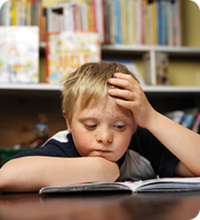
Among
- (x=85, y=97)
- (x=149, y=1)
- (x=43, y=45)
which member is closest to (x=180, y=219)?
(x=85, y=97)

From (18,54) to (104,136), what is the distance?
3.46ft

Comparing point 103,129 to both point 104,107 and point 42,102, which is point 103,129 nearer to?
point 104,107

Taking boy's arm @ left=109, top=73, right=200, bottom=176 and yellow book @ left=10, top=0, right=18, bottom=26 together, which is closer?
boy's arm @ left=109, top=73, right=200, bottom=176

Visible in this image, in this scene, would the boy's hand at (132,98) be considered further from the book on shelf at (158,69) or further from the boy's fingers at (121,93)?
the book on shelf at (158,69)

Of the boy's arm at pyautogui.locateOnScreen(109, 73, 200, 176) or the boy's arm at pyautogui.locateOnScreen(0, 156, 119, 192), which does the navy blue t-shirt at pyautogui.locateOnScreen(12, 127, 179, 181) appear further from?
the boy's arm at pyautogui.locateOnScreen(0, 156, 119, 192)

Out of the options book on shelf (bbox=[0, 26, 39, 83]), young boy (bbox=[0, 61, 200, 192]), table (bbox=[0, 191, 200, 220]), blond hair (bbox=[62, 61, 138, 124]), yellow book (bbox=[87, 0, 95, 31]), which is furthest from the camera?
yellow book (bbox=[87, 0, 95, 31])

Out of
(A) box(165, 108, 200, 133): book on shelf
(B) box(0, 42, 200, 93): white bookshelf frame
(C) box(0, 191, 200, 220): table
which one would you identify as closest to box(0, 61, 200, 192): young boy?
(C) box(0, 191, 200, 220): table

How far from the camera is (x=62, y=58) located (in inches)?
63.0

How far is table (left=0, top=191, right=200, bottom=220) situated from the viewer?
0.36 m

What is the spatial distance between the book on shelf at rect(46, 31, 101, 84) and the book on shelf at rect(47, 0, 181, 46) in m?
0.11

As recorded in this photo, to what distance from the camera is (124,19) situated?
175 cm

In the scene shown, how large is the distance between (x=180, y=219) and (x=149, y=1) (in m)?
1.87

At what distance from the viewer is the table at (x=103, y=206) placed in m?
0.36

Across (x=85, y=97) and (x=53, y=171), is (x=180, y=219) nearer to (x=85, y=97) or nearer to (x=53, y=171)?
Result: (x=53, y=171)
